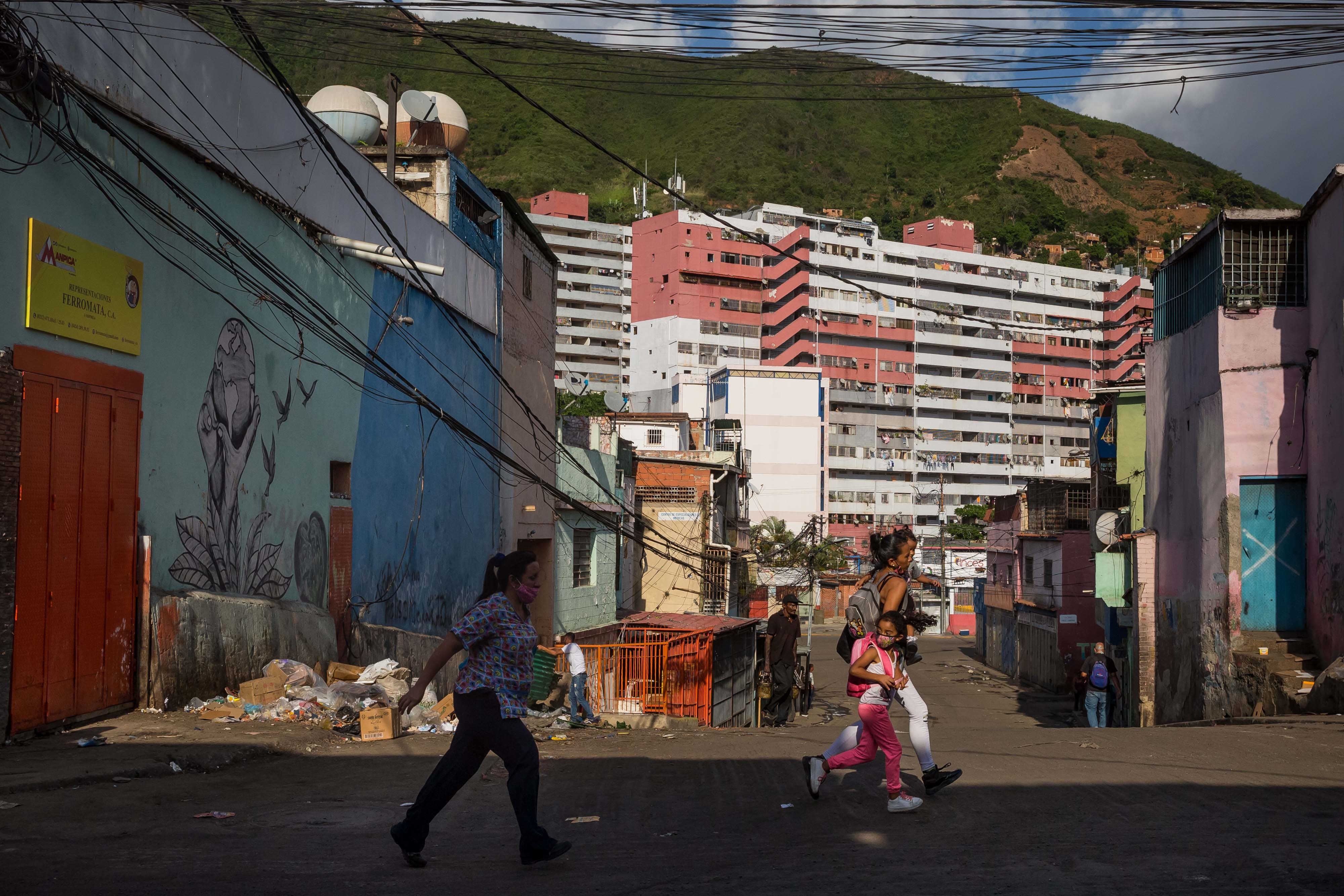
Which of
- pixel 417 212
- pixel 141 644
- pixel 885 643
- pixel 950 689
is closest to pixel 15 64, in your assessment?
pixel 141 644

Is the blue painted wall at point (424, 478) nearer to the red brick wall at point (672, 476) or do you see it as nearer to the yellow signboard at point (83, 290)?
the yellow signboard at point (83, 290)

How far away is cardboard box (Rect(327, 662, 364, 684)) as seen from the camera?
14.0 metres

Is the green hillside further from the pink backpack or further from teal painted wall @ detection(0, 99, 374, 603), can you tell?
the pink backpack

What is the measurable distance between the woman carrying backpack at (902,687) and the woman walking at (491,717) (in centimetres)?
216

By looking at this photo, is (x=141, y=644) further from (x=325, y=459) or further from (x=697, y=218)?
(x=697, y=218)

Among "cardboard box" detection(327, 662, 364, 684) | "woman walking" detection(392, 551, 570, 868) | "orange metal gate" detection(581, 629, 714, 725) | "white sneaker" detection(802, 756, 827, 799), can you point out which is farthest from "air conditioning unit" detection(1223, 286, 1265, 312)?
"woman walking" detection(392, 551, 570, 868)

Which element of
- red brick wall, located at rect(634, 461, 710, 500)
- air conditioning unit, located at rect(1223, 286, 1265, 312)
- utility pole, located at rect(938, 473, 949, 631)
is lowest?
utility pole, located at rect(938, 473, 949, 631)

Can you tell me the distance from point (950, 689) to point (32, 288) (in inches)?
1418

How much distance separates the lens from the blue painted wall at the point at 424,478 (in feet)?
60.1

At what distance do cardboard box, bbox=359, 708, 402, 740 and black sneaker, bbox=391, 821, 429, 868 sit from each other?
581 centimetres

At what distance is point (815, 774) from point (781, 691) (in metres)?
12.7

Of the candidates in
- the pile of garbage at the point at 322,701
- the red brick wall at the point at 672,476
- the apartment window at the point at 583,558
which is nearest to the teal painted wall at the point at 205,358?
the pile of garbage at the point at 322,701

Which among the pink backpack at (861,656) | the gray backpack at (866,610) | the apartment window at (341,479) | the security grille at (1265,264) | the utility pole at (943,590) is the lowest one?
the utility pole at (943,590)

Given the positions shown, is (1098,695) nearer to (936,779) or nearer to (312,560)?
(312,560)
